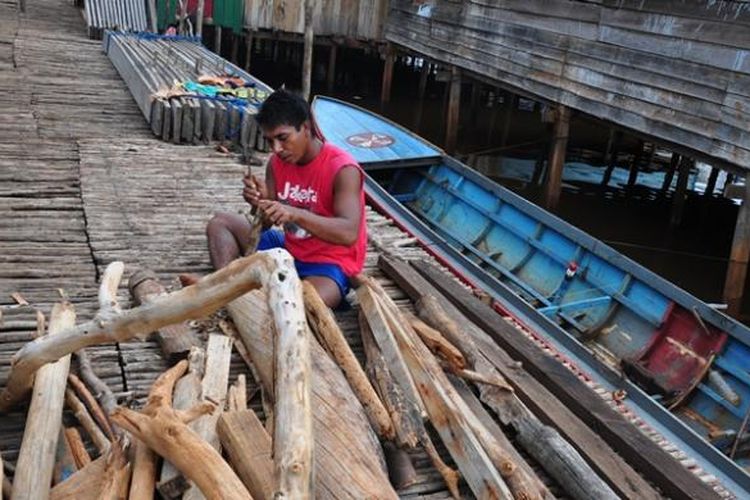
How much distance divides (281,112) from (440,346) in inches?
62.0

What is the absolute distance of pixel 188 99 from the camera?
8766mm

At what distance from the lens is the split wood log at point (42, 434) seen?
2.70m

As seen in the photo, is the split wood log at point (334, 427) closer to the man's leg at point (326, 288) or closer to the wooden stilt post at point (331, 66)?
the man's leg at point (326, 288)

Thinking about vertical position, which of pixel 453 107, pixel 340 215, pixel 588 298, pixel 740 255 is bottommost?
pixel 588 298

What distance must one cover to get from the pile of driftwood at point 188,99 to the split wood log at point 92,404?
209 inches

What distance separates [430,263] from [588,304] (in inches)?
133

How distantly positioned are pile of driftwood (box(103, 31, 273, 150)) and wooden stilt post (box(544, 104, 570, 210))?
6.23 m

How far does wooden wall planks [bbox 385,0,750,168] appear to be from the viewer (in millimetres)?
10758

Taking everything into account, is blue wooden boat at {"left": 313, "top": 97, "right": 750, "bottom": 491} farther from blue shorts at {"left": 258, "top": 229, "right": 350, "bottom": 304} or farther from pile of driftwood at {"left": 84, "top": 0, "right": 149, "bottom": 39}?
pile of driftwood at {"left": 84, "top": 0, "right": 149, "bottom": 39}

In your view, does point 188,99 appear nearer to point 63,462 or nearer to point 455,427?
point 63,462

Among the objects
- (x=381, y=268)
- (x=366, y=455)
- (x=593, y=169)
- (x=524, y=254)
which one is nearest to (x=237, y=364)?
(x=366, y=455)

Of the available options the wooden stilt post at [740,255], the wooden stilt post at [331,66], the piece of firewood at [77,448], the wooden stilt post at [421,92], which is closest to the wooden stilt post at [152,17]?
the wooden stilt post at [331,66]

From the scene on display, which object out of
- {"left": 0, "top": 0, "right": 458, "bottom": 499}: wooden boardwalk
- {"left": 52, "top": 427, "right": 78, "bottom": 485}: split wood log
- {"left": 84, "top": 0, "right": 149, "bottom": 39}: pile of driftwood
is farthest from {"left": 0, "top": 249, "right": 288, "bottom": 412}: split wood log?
{"left": 84, "top": 0, "right": 149, "bottom": 39}: pile of driftwood

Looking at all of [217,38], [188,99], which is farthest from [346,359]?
[217,38]
